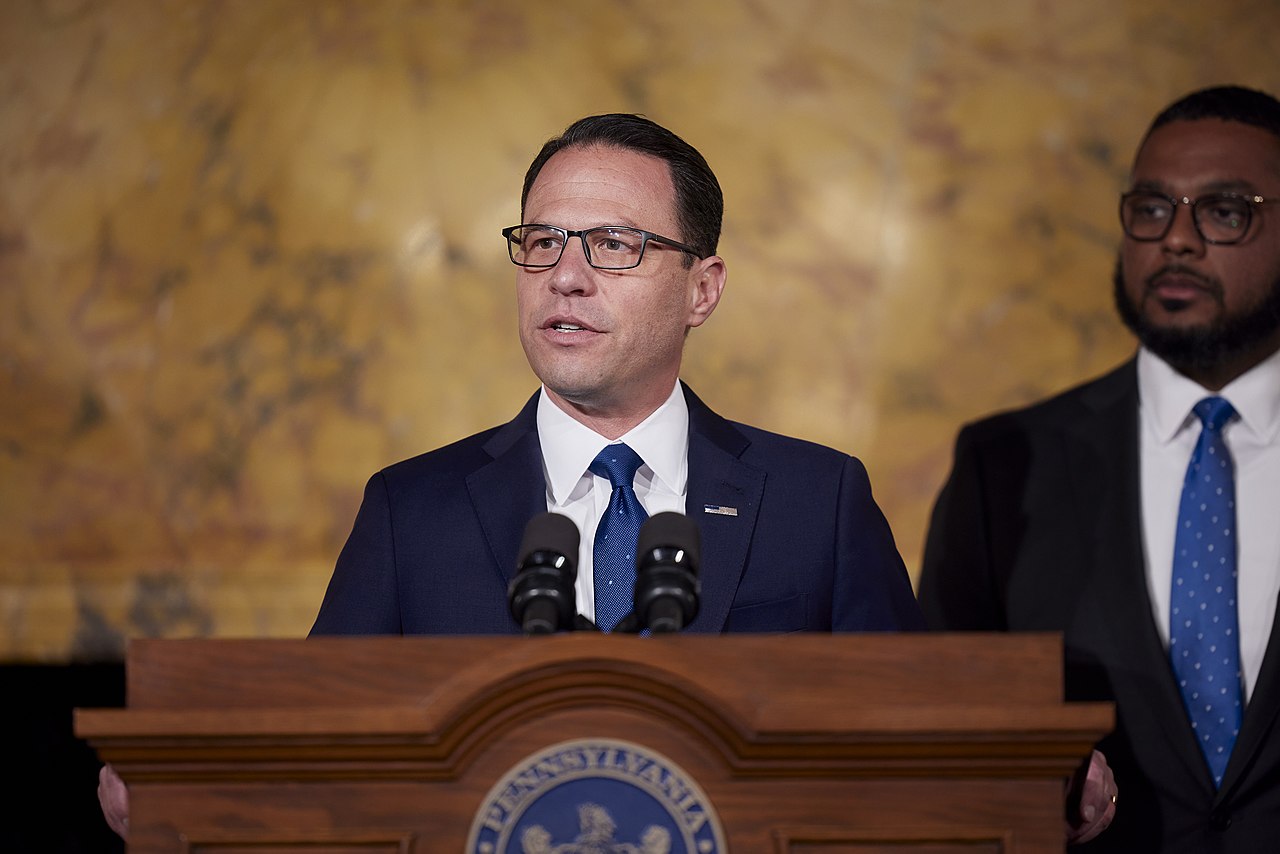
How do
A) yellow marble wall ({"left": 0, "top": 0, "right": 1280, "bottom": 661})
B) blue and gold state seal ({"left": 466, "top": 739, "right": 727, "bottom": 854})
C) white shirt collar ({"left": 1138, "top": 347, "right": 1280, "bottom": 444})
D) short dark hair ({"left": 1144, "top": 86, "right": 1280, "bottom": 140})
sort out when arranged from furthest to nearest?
1. yellow marble wall ({"left": 0, "top": 0, "right": 1280, "bottom": 661})
2. short dark hair ({"left": 1144, "top": 86, "right": 1280, "bottom": 140})
3. white shirt collar ({"left": 1138, "top": 347, "right": 1280, "bottom": 444})
4. blue and gold state seal ({"left": 466, "top": 739, "right": 727, "bottom": 854})

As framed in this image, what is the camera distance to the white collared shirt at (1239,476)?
2535 millimetres

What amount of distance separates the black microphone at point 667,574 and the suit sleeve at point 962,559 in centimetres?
151

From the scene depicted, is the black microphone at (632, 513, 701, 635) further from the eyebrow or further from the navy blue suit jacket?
the eyebrow

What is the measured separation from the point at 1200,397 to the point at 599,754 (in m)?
1.73

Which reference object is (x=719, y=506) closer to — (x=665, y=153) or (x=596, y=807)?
(x=665, y=153)

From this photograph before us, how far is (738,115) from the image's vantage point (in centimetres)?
358

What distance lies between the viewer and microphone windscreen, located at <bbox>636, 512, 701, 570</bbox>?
1.43 m

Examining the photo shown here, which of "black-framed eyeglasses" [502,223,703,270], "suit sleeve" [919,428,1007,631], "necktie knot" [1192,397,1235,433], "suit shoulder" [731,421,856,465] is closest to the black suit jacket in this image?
"suit sleeve" [919,428,1007,631]

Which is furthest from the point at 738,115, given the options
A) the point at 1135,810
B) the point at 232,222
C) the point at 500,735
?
the point at 500,735

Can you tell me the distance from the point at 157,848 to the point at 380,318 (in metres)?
2.35

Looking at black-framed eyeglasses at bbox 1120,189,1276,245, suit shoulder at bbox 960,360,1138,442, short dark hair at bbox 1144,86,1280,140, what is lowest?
suit shoulder at bbox 960,360,1138,442

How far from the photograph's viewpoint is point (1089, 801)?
1.60m

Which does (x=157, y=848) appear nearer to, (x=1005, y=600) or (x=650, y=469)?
(x=650, y=469)

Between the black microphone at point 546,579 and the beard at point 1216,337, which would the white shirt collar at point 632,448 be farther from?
the beard at point 1216,337
